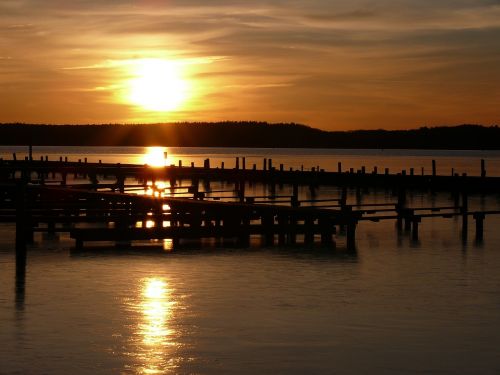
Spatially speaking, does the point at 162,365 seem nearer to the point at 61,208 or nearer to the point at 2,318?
the point at 2,318

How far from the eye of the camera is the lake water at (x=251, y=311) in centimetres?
1510

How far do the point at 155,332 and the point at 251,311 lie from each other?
9.83 feet

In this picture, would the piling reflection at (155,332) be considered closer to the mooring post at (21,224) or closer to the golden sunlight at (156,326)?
the golden sunlight at (156,326)

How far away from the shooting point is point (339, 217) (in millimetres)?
30250

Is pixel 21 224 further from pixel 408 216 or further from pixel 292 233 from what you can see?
pixel 408 216

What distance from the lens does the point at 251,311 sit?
19.5 m

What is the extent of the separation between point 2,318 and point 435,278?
37.0 ft

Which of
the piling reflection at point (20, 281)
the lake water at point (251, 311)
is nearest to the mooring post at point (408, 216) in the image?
the lake water at point (251, 311)

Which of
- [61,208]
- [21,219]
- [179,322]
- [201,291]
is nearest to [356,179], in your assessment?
[61,208]

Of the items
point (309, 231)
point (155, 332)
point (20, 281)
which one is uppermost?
point (309, 231)

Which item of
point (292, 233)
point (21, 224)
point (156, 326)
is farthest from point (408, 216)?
point (156, 326)

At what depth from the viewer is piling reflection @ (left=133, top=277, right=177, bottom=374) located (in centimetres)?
1470

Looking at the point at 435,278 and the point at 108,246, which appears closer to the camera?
the point at 435,278

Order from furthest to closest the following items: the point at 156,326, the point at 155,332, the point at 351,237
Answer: the point at 351,237 → the point at 156,326 → the point at 155,332
